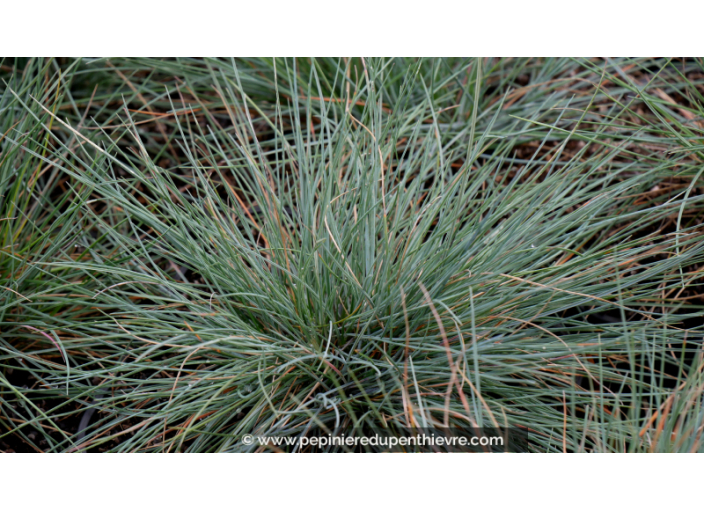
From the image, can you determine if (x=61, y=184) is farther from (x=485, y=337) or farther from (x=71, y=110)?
(x=485, y=337)

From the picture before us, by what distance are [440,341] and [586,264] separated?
0.36m

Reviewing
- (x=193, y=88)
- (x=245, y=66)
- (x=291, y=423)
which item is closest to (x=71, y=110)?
(x=193, y=88)

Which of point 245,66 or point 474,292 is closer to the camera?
point 474,292

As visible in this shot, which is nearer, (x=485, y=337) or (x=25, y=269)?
(x=485, y=337)

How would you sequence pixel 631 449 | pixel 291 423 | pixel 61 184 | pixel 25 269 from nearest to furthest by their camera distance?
pixel 631 449 → pixel 291 423 → pixel 25 269 → pixel 61 184

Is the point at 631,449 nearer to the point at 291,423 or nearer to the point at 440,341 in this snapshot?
the point at 440,341

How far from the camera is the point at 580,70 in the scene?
1637 millimetres

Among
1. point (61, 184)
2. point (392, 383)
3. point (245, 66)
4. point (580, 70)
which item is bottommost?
point (392, 383)

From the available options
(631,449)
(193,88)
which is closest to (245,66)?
(193,88)

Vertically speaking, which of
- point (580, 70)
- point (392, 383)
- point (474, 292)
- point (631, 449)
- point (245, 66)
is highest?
point (245, 66)

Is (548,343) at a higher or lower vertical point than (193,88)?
lower

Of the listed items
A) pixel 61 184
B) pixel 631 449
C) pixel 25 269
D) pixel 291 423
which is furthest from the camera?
pixel 61 184

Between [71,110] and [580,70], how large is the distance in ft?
5.16

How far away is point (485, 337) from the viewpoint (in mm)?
1140
